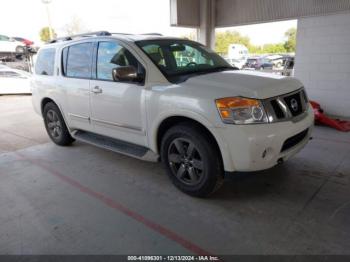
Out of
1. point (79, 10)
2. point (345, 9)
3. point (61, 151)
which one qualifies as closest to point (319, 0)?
point (345, 9)

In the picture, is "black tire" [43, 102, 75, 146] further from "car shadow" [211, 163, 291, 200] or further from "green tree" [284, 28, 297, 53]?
"green tree" [284, 28, 297, 53]

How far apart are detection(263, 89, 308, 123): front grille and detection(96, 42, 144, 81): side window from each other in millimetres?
1488

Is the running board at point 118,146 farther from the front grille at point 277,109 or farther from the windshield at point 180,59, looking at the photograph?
the front grille at point 277,109

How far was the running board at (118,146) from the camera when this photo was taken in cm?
332

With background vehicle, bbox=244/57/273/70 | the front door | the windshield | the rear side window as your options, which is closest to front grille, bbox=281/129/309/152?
the windshield

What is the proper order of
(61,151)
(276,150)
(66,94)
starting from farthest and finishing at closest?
(61,151) < (66,94) < (276,150)

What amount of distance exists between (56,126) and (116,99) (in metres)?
2.04

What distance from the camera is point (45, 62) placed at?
4844mm

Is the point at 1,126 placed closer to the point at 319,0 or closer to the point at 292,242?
the point at 292,242

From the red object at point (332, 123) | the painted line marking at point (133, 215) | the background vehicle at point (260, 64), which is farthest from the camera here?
the background vehicle at point (260, 64)

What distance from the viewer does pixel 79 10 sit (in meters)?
35.3

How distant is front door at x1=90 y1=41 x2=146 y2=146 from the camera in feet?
10.7

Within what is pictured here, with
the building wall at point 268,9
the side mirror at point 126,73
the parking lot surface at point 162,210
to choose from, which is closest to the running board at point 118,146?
the parking lot surface at point 162,210

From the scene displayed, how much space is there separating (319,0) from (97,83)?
5702 mm
